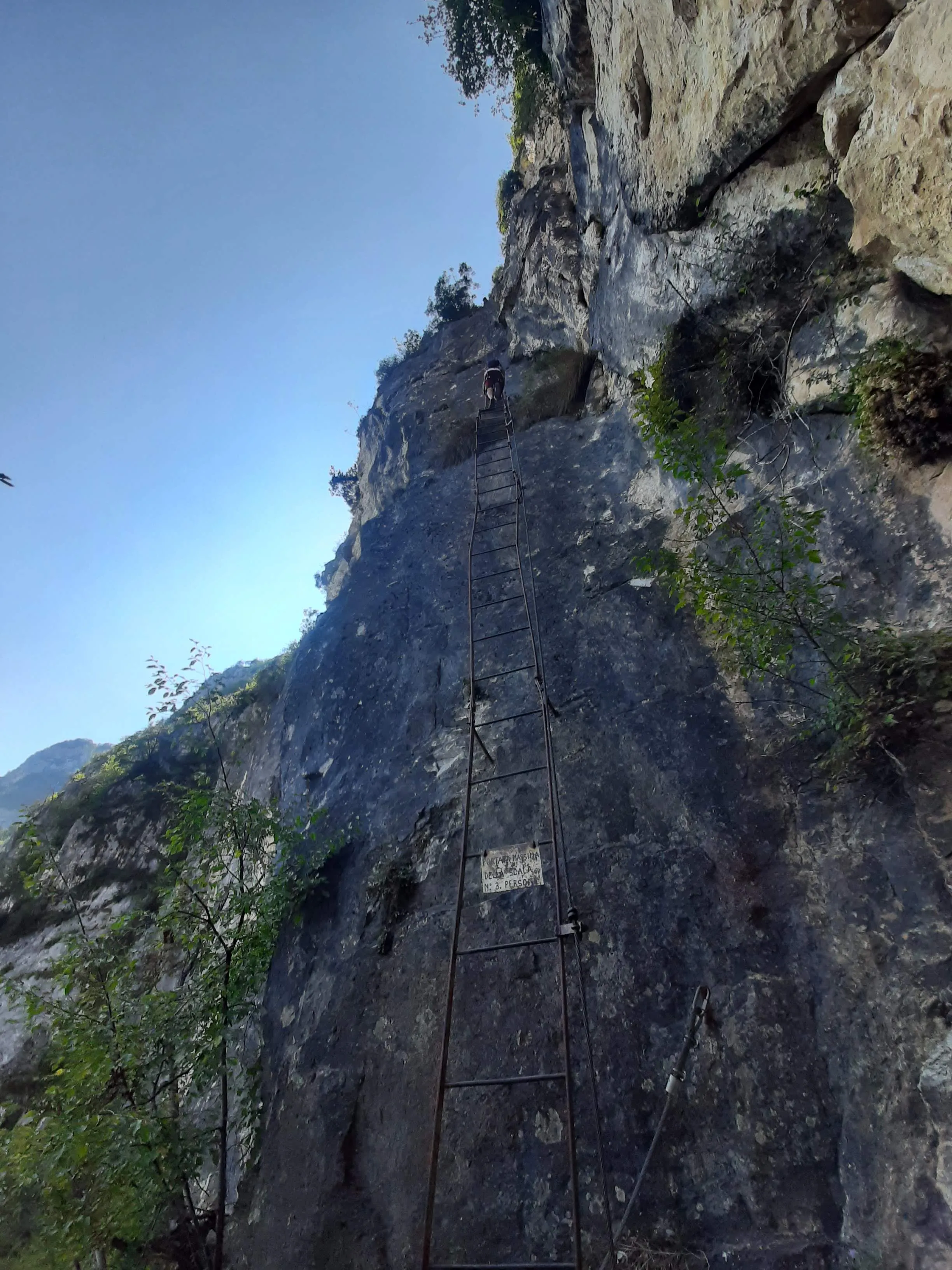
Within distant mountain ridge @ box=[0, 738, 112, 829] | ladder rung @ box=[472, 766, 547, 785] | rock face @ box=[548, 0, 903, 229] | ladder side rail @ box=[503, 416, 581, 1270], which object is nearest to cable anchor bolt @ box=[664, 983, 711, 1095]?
ladder side rail @ box=[503, 416, 581, 1270]

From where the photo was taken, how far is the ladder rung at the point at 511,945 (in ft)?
13.3

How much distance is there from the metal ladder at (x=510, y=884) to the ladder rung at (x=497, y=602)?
17 mm

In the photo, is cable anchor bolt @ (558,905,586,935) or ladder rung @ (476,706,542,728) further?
ladder rung @ (476,706,542,728)

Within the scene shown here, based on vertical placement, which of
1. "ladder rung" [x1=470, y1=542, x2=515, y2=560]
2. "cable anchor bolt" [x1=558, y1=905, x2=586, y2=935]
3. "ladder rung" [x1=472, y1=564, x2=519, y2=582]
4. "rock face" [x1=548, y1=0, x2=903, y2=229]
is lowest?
"cable anchor bolt" [x1=558, y1=905, x2=586, y2=935]

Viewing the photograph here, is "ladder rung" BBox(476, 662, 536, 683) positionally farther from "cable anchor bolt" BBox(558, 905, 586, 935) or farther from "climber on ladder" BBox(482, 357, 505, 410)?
"climber on ladder" BBox(482, 357, 505, 410)

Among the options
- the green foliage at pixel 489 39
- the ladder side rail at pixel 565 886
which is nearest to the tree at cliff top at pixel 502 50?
the green foliage at pixel 489 39

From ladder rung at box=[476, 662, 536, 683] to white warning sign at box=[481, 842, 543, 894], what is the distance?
150 cm

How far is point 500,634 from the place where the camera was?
6.47 meters

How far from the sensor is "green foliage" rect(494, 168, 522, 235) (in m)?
13.6

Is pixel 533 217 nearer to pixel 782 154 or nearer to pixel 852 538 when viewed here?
pixel 782 154

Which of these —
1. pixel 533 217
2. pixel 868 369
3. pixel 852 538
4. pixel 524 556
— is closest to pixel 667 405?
pixel 868 369

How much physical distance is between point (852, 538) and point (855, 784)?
169cm

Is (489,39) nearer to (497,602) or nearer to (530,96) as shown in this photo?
(530,96)

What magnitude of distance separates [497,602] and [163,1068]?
4.81 metres
